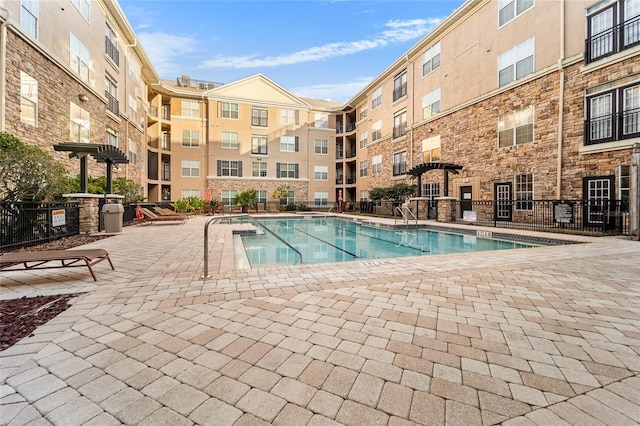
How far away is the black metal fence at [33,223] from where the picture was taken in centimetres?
651

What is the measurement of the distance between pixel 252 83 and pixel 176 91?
22.8 ft

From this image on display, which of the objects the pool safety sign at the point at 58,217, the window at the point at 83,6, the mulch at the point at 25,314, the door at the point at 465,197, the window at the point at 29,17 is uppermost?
the window at the point at 83,6

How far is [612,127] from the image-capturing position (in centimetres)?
1083

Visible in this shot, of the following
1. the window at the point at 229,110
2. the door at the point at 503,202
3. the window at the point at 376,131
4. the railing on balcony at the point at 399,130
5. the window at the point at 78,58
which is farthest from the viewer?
the window at the point at 229,110

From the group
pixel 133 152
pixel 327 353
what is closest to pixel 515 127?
pixel 327 353

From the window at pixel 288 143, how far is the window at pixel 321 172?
9.71 ft

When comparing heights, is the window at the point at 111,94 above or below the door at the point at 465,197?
above

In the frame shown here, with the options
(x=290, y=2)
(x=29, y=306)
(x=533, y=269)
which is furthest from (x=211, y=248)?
(x=290, y=2)

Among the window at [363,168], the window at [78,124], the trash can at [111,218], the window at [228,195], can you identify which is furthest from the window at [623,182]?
the window at [228,195]

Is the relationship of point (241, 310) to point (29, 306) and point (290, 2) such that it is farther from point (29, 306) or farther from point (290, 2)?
point (290, 2)

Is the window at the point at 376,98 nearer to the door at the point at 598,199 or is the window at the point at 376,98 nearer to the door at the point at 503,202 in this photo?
the door at the point at 503,202

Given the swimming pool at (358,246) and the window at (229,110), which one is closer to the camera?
the swimming pool at (358,246)

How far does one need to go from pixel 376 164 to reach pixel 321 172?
22.9 feet

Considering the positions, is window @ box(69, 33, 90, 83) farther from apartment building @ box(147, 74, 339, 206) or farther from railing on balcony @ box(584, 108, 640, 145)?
railing on balcony @ box(584, 108, 640, 145)
